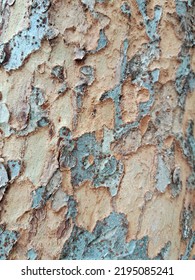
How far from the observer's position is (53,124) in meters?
0.85

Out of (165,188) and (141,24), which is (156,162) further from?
(141,24)

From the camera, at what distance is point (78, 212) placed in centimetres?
84

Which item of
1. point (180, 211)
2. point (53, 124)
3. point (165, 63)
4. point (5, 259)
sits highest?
point (165, 63)

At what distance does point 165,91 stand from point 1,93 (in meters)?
0.30

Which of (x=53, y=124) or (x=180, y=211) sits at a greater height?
(x=53, y=124)

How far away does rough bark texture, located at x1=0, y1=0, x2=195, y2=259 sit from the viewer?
83 cm

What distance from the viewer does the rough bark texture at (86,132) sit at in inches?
32.9

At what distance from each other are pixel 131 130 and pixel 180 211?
0.19m

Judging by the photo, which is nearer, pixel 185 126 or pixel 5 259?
pixel 5 259

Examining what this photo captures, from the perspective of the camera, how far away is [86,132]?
855 millimetres

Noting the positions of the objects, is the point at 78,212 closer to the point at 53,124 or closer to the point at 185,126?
the point at 53,124

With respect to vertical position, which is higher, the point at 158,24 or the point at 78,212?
the point at 158,24
